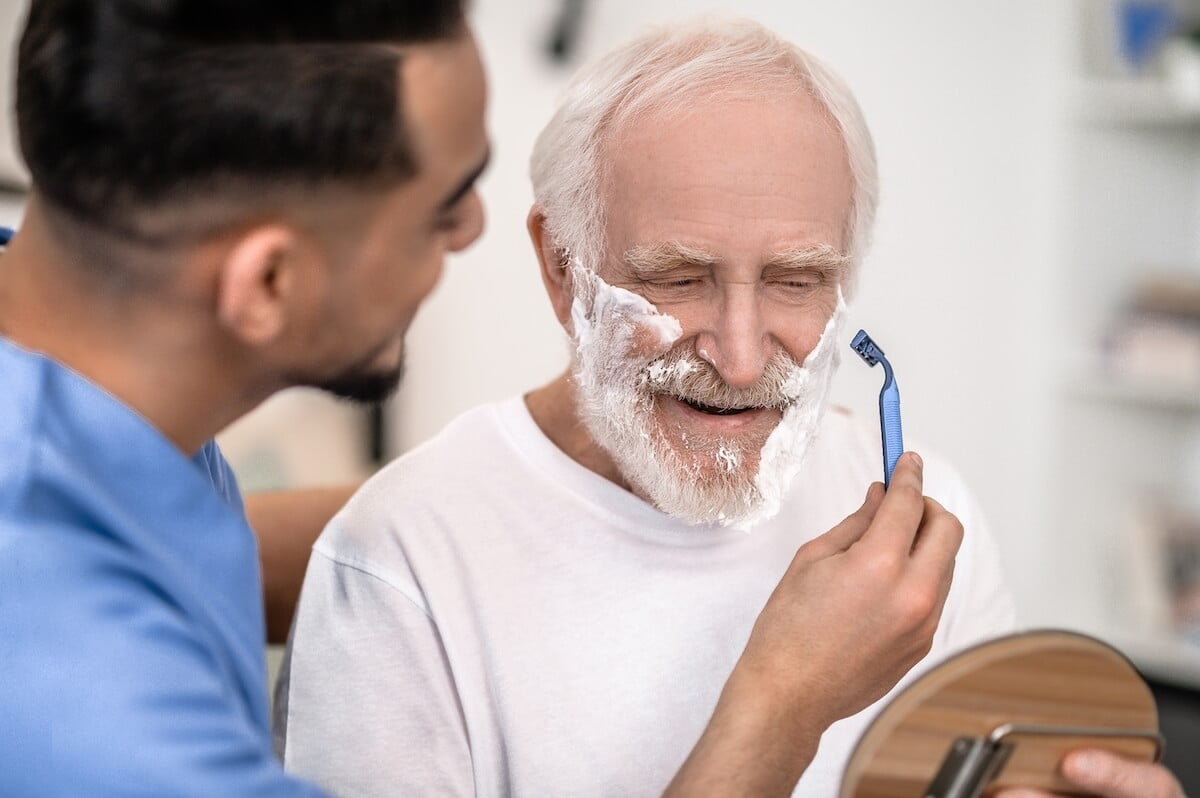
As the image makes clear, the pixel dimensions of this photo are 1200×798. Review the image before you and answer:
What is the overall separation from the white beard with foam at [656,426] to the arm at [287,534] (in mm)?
320

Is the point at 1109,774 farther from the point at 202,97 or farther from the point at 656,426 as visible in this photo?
the point at 202,97

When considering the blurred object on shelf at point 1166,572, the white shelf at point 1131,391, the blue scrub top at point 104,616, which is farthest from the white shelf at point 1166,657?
the blue scrub top at point 104,616

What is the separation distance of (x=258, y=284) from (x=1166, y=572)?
2542 millimetres

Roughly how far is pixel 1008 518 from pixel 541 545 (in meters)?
1.98

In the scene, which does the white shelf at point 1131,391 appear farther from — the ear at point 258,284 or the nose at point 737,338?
the ear at point 258,284

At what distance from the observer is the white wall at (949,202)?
2.75m

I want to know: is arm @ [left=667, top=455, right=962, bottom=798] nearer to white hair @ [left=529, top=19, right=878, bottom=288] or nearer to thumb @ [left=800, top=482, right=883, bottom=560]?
thumb @ [left=800, top=482, right=883, bottom=560]

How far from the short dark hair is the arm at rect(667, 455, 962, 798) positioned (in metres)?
0.41

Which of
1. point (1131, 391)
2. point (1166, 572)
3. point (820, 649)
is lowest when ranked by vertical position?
point (1166, 572)

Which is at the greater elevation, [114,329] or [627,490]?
[114,329]

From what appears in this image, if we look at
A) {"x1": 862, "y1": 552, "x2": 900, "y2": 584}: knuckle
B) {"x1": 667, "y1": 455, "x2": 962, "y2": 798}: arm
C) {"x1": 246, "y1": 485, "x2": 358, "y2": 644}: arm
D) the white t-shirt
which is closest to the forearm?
{"x1": 667, "y1": 455, "x2": 962, "y2": 798}: arm

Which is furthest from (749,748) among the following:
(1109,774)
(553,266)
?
(553,266)

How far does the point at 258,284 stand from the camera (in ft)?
2.39

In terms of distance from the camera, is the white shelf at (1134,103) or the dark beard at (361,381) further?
the white shelf at (1134,103)
